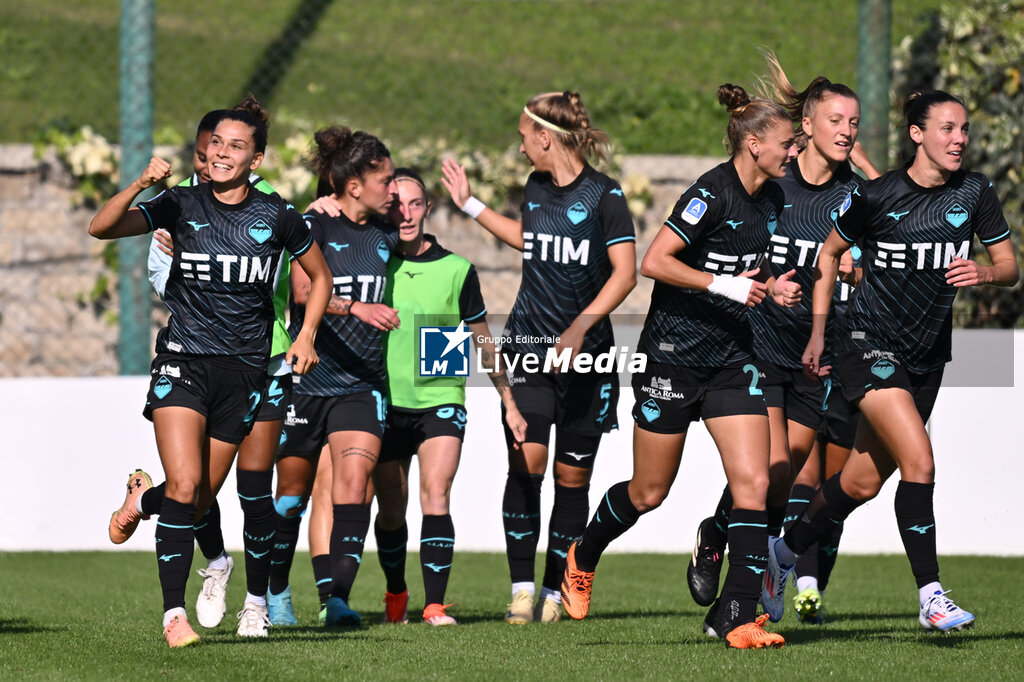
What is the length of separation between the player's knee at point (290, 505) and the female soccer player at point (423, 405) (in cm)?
39

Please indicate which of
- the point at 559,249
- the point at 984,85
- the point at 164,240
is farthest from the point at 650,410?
the point at 984,85

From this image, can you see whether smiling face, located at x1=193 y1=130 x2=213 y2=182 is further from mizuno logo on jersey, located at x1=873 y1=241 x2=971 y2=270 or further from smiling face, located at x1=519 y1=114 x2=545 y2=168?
mizuno logo on jersey, located at x1=873 y1=241 x2=971 y2=270

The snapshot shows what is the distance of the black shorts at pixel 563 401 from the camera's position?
21.4 ft

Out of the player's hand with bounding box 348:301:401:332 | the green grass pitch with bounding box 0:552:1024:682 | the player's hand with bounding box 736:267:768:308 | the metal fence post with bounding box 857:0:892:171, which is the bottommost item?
the green grass pitch with bounding box 0:552:1024:682

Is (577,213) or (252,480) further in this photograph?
(577,213)

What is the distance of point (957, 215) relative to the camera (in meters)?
5.54

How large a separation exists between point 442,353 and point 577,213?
3.15 feet

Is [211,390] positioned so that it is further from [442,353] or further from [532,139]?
[532,139]

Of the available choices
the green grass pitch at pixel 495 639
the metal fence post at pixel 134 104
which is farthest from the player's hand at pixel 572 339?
the metal fence post at pixel 134 104

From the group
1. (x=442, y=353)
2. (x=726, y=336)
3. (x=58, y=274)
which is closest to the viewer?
(x=726, y=336)

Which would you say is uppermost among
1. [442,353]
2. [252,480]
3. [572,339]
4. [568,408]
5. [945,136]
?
[945,136]

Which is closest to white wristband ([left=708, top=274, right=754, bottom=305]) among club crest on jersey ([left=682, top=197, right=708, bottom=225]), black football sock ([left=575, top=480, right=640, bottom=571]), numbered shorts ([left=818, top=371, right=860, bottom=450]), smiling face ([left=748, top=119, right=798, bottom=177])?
club crest on jersey ([left=682, top=197, right=708, bottom=225])

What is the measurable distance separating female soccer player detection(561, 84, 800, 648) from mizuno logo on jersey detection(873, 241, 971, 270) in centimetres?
48

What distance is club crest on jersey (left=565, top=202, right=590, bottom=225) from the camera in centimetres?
639
